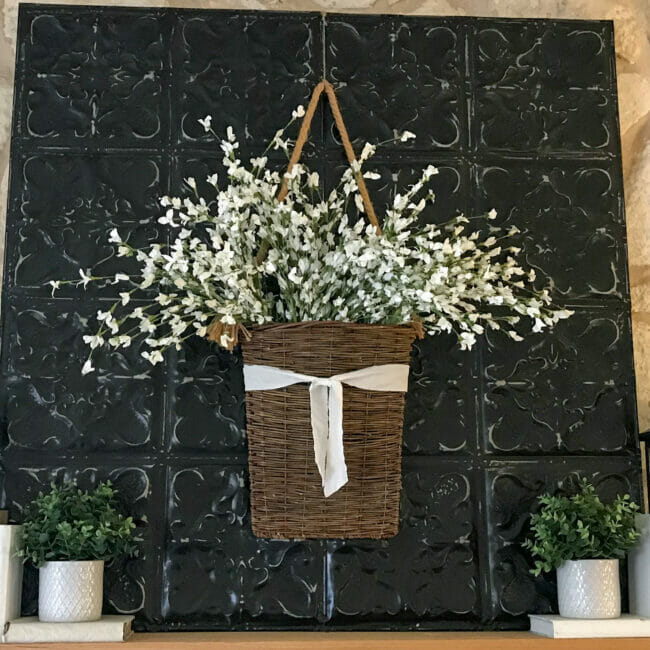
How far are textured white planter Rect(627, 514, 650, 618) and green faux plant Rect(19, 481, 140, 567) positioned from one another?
1.03m

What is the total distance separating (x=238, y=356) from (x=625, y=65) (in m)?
1.18

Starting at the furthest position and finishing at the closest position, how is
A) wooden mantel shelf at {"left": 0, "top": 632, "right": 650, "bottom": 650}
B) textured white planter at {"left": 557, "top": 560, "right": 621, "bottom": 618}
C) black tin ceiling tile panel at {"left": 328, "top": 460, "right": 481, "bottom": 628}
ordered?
black tin ceiling tile panel at {"left": 328, "top": 460, "right": 481, "bottom": 628}
textured white planter at {"left": 557, "top": 560, "right": 621, "bottom": 618}
wooden mantel shelf at {"left": 0, "top": 632, "right": 650, "bottom": 650}

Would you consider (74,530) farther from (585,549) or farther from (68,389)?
(585,549)

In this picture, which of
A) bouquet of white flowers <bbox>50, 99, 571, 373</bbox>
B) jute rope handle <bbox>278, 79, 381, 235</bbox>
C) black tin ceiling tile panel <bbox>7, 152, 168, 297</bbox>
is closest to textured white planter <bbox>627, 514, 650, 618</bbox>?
bouquet of white flowers <bbox>50, 99, 571, 373</bbox>

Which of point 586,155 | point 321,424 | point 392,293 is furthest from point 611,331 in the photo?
point 321,424

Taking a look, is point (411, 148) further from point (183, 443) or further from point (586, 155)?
point (183, 443)

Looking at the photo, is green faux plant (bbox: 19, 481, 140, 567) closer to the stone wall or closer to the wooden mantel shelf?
the wooden mantel shelf

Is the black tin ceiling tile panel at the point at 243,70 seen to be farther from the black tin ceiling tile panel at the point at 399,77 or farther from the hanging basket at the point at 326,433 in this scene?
the hanging basket at the point at 326,433

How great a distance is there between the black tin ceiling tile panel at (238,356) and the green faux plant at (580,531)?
12 cm

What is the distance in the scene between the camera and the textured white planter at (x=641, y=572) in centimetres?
192

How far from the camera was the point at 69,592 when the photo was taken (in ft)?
5.81

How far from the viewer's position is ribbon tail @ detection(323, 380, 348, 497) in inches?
69.3

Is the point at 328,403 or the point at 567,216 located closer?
the point at 328,403

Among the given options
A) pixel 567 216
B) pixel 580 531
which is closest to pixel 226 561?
pixel 580 531
